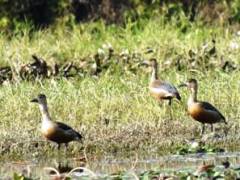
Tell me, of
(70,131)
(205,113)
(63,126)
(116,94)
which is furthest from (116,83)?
(70,131)

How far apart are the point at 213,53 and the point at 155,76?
7.39 feet

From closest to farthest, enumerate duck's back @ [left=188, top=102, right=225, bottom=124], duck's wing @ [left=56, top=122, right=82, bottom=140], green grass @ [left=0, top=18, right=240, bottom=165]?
1. duck's wing @ [left=56, top=122, right=82, bottom=140]
2. green grass @ [left=0, top=18, right=240, bottom=165]
3. duck's back @ [left=188, top=102, right=225, bottom=124]

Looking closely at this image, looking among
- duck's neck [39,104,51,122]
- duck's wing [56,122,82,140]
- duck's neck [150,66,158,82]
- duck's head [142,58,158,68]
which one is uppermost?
duck's head [142,58,158,68]

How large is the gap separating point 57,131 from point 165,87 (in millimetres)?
2765

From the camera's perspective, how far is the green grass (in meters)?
12.0

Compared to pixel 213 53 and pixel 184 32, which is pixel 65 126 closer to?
pixel 213 53

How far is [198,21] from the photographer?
21.1 meters

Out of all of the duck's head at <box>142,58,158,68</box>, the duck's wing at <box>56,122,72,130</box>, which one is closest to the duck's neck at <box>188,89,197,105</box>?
the duck's wing at <box>56,122,72,130</box>

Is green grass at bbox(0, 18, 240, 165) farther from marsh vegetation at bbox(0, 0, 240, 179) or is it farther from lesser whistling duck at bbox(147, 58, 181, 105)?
lesser whistling duck at bbox(147, 58, 181, 105)

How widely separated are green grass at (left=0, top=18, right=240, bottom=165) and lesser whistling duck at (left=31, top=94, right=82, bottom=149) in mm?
156

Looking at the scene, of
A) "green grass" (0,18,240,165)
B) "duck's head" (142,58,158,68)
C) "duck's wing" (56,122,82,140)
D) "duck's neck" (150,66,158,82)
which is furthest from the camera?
"duck's head" (142,58,158,68)

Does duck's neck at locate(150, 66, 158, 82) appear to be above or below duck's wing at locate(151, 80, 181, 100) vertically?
above

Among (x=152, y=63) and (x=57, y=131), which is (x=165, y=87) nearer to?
(x=152, y=63)

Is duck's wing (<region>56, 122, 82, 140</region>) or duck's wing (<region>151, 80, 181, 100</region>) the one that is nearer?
duck's wing (<region>56, 122, 82, 140</region>)
